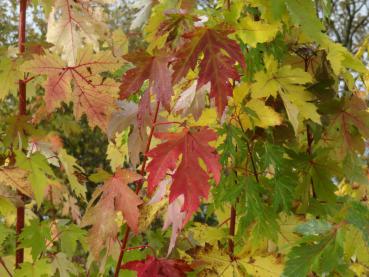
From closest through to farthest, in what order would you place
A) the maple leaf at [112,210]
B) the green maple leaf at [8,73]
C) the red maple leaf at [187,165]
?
the red maple leaf at [187,165] → the maple leaf at [112,210] → the green maple leaf at [8,73]

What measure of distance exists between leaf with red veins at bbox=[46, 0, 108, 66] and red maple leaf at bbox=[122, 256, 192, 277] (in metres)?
0.50

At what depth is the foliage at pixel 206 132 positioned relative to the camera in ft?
3.14

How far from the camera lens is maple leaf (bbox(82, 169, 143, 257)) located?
1.01 meters

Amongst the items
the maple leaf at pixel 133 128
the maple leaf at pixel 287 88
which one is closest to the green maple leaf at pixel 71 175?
the maple leaf at pixel 133 128

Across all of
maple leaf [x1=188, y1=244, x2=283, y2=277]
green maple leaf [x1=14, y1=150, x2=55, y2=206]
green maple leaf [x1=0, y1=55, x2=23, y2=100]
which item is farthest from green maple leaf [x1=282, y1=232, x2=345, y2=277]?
green maple leaf [x1=0, y1=55, x2=23, y2=100]

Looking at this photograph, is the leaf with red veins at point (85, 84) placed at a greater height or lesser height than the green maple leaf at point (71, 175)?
greater

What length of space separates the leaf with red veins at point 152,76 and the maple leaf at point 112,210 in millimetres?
189

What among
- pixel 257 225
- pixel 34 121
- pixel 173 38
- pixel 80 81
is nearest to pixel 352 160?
pixel 257 225

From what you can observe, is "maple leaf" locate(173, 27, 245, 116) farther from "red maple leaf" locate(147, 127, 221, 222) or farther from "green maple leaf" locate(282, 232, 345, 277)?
"green maple leaf" locate(282, 232, 345, 277)

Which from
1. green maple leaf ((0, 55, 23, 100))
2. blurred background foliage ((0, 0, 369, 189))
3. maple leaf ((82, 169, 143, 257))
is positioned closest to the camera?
maple leaf ((82, 169, 143, 257))

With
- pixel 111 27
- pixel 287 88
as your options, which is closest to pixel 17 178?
pixel 287 88

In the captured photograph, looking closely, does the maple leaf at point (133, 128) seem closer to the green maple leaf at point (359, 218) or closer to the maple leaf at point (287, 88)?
the maple leaf at point (287, 88)

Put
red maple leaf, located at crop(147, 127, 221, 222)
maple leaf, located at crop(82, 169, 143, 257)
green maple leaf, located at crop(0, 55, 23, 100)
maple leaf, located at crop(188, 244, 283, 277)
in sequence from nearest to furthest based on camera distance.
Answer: red maple leaf, located at crop(147, 127, 221, 222) < maple leaf, located at crop(82, 169, 143, 257) < maple leaf, located at crop(188, 244, 283, 277) < green maple leaf, located at crop(0, 55, 23, 100)

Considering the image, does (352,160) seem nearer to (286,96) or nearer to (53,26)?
(286,96)
